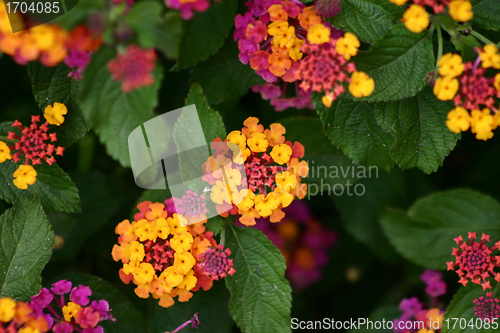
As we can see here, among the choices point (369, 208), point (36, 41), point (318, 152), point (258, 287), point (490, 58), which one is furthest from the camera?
point (369, 208)

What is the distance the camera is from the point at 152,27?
2.52ft

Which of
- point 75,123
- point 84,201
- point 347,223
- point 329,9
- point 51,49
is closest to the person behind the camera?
point 51,49

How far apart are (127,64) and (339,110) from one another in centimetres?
56

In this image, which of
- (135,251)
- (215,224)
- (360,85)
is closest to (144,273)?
(135,251)

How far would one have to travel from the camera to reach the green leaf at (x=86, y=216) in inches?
54.6

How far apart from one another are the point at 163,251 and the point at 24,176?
0.39 metres

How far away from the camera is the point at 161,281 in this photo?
95 cm

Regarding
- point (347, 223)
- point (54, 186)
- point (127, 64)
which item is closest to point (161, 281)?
point (54, 186)

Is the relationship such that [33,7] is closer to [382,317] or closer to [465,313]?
[465,313]

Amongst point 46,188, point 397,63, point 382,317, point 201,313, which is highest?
point 397,63

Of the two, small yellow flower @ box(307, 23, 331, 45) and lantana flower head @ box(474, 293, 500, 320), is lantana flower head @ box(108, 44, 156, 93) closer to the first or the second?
small yellow flower @ box(307, 23, 331, 45)

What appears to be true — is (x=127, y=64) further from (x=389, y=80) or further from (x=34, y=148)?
(x=389, y=80)

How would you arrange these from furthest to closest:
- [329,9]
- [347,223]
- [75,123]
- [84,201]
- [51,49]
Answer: [347,223], [84,201], [75,123], [329,9], [51,49]

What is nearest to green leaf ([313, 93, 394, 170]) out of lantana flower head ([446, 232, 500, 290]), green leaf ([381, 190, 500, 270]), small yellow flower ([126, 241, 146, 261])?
lantana flower head ([446, 232, 500, 290])
